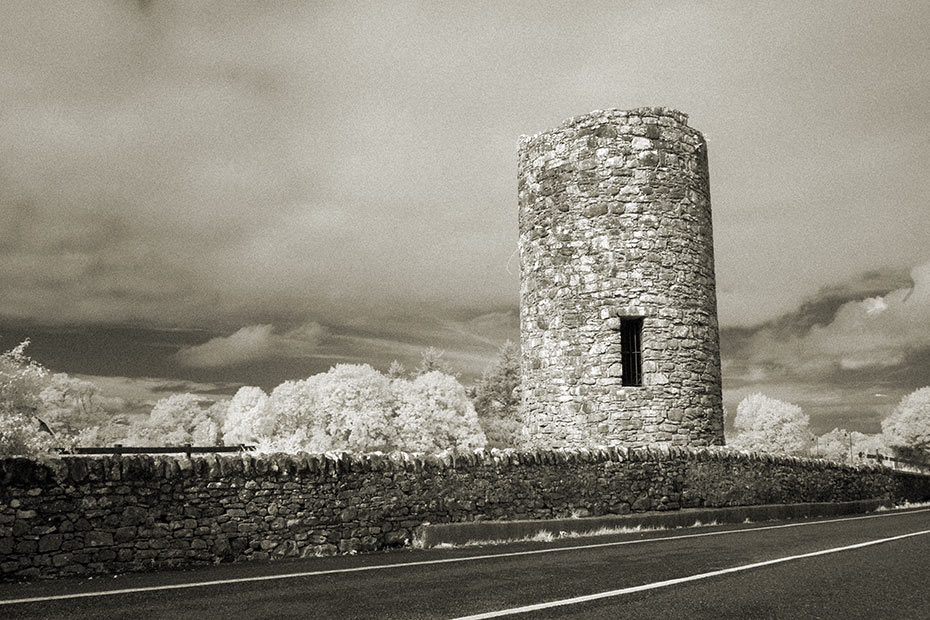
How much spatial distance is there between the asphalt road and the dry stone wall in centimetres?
54

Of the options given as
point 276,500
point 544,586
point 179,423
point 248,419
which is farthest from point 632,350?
point 179,423

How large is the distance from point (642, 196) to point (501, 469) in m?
7.89

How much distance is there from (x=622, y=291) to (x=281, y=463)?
9.68 m

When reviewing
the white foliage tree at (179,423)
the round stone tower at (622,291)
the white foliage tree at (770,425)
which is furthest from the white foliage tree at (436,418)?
the white foliage tree at (770,425)

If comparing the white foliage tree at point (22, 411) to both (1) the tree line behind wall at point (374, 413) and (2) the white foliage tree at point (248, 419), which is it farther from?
(2) the white foliage tree at point (248, 419)

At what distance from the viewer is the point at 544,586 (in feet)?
24.8

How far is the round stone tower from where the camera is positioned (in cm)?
1788

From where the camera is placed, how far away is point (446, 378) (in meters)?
57.8

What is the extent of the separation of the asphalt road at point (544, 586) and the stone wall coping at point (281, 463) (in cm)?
124

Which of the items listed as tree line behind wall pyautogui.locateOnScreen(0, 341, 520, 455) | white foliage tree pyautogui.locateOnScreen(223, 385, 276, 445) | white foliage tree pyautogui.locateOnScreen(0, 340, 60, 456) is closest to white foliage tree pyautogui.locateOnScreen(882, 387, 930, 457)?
tree line behind wall pyautogui.locateOnScreen(0, 341, 520, 455)

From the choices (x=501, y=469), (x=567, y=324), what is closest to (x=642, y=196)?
(x=567, y=324)

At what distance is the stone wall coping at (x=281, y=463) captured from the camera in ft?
30.2

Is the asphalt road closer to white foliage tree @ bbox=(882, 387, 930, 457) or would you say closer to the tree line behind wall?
the tree line behind wall

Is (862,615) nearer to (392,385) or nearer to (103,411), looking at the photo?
(392,385)
